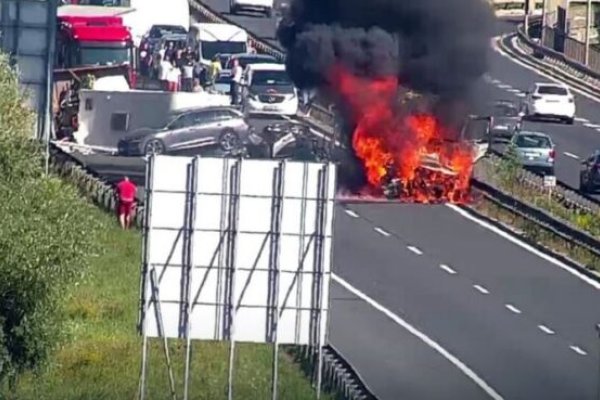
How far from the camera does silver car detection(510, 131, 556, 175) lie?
50.6 meters

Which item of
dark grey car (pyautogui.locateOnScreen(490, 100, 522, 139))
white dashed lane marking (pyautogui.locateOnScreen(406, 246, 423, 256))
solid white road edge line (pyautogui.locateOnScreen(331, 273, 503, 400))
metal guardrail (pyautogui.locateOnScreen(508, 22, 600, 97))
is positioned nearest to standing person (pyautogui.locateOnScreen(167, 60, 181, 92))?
dark grey car (pyautogui.locateOnScreen(490, 100, 522, 139))

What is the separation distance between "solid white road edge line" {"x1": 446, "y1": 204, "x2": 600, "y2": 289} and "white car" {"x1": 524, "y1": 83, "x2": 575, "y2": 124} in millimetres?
18363

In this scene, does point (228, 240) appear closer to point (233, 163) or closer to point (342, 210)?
point (233, 163)

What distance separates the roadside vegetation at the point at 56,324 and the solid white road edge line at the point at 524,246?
8989 mm

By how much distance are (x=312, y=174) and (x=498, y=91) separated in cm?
4084

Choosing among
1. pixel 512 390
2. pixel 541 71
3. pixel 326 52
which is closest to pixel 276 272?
pixel 512 390

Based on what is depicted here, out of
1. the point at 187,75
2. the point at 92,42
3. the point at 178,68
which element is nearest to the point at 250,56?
the point at 187,75

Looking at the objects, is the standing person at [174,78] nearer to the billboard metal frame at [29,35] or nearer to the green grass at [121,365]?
the billboard metal frame at [29,35]

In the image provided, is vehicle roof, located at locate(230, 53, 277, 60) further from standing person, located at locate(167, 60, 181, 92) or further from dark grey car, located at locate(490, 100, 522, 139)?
dark grey car, located at locate(490, 100, 522, 139)

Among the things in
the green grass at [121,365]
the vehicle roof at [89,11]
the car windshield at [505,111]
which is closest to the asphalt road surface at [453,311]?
the green grass at [121,365]

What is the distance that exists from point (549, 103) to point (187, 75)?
9.88 metres

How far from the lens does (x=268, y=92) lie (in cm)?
5659

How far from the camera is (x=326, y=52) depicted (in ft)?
151

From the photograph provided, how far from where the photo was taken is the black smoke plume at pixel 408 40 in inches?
1793
